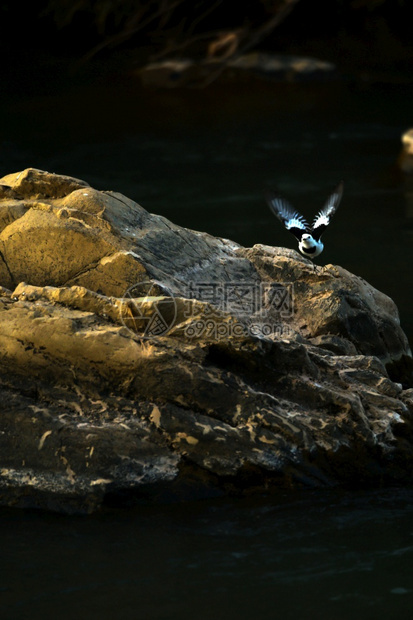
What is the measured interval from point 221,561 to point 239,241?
27.5 ft

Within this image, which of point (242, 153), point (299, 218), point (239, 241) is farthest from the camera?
point (242, 153)

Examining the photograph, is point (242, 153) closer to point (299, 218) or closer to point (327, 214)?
point (299, 218)

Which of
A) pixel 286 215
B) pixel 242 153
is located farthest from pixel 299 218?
pixel 242 153

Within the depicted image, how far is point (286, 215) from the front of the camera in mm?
8922

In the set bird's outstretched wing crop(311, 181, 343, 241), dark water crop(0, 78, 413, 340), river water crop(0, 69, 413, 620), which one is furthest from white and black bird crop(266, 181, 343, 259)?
dark water crop(0, 78, 413, 340)

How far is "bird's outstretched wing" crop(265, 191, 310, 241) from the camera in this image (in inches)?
347

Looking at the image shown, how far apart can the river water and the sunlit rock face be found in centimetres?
20

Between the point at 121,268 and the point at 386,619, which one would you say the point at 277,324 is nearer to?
the point at 121,268

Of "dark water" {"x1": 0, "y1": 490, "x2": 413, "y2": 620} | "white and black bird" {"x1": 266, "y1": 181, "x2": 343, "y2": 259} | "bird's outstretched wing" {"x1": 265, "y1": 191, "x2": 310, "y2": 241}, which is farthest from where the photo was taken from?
"bird's outstretched wing" {"x1": 265, "y1": 191, "x2": 310, "y2": 241}

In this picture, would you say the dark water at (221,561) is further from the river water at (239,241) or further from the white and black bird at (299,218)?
the white and black bird at (299,218)

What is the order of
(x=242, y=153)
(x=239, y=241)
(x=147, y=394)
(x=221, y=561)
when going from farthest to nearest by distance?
(x=242, y=153) → (x=239, y=241) → (x=147, y=394) → (x=221, y=561)

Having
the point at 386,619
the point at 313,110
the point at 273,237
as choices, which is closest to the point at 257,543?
the point at 386,619

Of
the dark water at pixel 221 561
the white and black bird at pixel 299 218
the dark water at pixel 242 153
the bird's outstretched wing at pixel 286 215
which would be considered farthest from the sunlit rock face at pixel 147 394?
the dark water at pixel 242 153

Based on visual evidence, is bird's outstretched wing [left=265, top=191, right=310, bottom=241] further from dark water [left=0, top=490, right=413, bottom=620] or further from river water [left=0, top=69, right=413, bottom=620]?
dark water [left=0, top=490, right=413, bottom=620]
